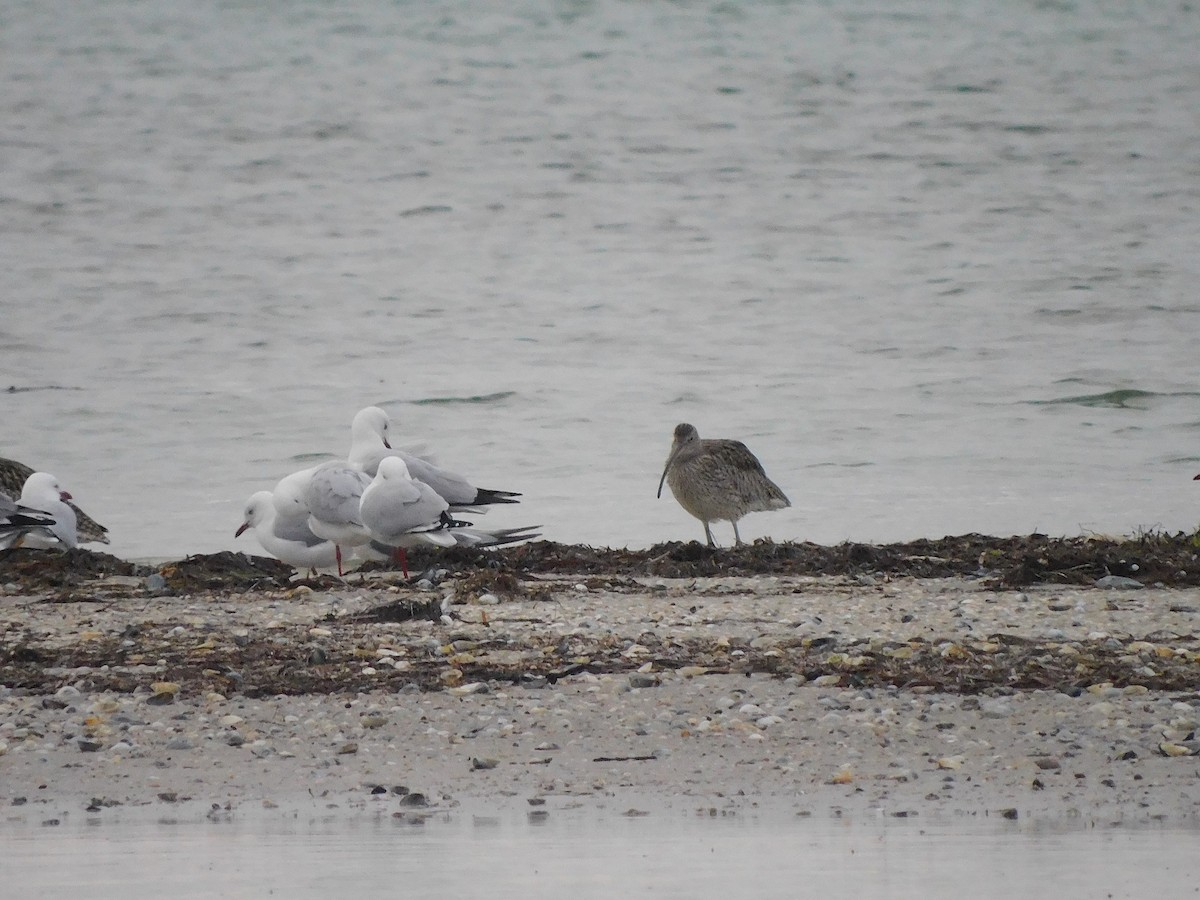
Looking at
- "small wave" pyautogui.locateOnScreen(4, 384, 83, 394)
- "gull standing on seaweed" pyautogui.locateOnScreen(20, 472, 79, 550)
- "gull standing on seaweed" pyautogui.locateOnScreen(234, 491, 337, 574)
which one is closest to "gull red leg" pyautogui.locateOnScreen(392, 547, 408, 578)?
"gull standing on seaweed" pyautogui.locateOnScreen(234, 491, 337, 574)

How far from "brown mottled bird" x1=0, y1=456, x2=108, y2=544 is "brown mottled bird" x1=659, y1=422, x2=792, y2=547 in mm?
3486

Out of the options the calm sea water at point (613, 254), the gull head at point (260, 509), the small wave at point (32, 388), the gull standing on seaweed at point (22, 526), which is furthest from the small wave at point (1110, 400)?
the gull standing on seaweed at point (22, 526)

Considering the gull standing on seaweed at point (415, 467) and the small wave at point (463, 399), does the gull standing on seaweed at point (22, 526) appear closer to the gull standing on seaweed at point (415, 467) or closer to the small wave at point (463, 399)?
the gull standing on seaweed at point (415, 467)

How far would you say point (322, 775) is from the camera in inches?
A: 208

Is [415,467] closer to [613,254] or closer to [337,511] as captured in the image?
[337,511]

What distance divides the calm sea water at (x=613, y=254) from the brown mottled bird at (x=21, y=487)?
11.5 inches

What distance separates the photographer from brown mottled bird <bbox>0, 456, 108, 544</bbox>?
11.3 m

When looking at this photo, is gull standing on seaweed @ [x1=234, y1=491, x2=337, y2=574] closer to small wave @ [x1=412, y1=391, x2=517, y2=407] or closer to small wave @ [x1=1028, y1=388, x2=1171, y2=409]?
small wave @ [x1=412, y1=391, x2=517, y2=407]

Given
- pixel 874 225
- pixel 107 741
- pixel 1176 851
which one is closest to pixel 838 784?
pixel 1176 851

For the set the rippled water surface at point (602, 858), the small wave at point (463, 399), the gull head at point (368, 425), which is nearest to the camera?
the rippled water surface at point (602, 858)

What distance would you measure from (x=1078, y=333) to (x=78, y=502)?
1298cm

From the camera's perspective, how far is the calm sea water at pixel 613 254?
14.9 meters

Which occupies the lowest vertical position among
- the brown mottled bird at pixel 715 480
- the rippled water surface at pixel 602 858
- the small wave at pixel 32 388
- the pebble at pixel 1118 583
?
the rippled water surface at pixel 602 858

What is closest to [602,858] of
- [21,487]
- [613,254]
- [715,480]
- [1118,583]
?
[1118,583]
